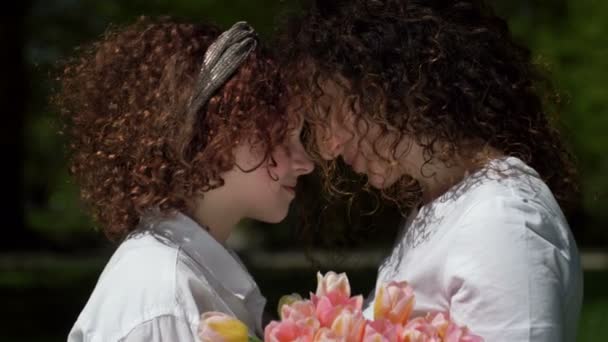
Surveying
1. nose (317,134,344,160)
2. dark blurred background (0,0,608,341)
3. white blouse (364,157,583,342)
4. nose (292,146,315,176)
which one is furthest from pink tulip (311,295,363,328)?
dark blurred background (0,0,608,341)

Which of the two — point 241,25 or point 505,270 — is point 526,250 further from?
point 241,25

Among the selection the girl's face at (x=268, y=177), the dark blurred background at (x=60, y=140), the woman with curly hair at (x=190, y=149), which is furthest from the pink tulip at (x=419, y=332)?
the dark blurred background at (x=60, y=140)

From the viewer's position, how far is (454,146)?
2648mm

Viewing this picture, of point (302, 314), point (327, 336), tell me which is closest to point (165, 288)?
point (302, 314)

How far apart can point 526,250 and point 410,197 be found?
26.2 inches

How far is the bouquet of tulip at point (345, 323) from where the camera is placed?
222 centimetres

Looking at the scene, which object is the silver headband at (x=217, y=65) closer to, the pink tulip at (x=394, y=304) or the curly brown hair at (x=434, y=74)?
the curly brown hair at (x=434, y=74)

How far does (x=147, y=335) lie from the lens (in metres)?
2.54

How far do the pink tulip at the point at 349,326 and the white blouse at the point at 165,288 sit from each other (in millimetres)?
452

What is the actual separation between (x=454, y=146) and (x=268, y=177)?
0.60 metres

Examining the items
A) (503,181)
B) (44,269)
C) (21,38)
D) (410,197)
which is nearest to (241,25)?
(410,197)

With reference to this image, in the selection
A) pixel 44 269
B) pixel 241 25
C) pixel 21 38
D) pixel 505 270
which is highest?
pixel 241 25

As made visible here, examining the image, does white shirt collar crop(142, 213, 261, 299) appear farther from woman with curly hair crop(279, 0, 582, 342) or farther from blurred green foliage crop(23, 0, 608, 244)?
blurred green foliage crop(23, 0, 608, 244)

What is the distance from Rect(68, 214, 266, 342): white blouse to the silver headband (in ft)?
0.90
